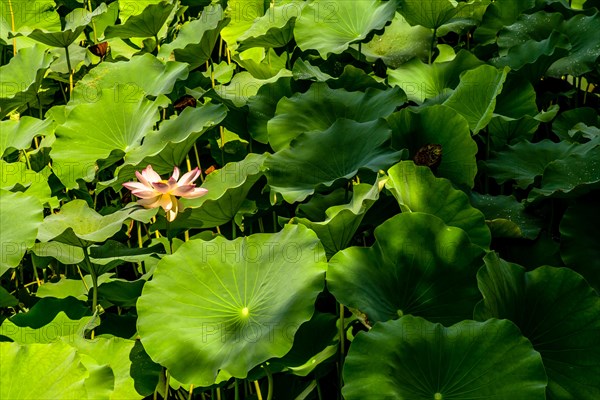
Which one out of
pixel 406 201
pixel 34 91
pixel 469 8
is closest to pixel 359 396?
pixel 406 201

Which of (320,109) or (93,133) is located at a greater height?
(320,109)

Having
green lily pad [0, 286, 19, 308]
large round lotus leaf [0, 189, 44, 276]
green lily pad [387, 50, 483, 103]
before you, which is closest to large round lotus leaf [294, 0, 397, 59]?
green lily pad [387, 50, 483, 103]

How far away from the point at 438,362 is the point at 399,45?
4.22 ft

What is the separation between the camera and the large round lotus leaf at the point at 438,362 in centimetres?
102

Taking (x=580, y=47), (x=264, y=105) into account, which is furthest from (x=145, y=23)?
(x=580, y=47)

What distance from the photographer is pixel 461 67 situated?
1900 mm

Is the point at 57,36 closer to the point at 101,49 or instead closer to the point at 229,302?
the point at 101,49

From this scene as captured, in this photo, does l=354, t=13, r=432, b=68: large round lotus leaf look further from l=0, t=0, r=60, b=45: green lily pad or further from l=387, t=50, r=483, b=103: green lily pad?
l=0, t=0, r=60, b=45: green lily pad

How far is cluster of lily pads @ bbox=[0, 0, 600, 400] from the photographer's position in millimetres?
1122

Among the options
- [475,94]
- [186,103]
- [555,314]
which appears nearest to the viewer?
[555,314]

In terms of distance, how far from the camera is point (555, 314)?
3.81ft

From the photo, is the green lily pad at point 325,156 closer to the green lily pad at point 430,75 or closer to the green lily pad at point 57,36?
Answer: the green lily pad at point 430,75

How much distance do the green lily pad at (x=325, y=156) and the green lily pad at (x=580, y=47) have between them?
1.99ft

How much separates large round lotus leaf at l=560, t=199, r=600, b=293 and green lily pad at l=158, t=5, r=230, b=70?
1.11 meters
